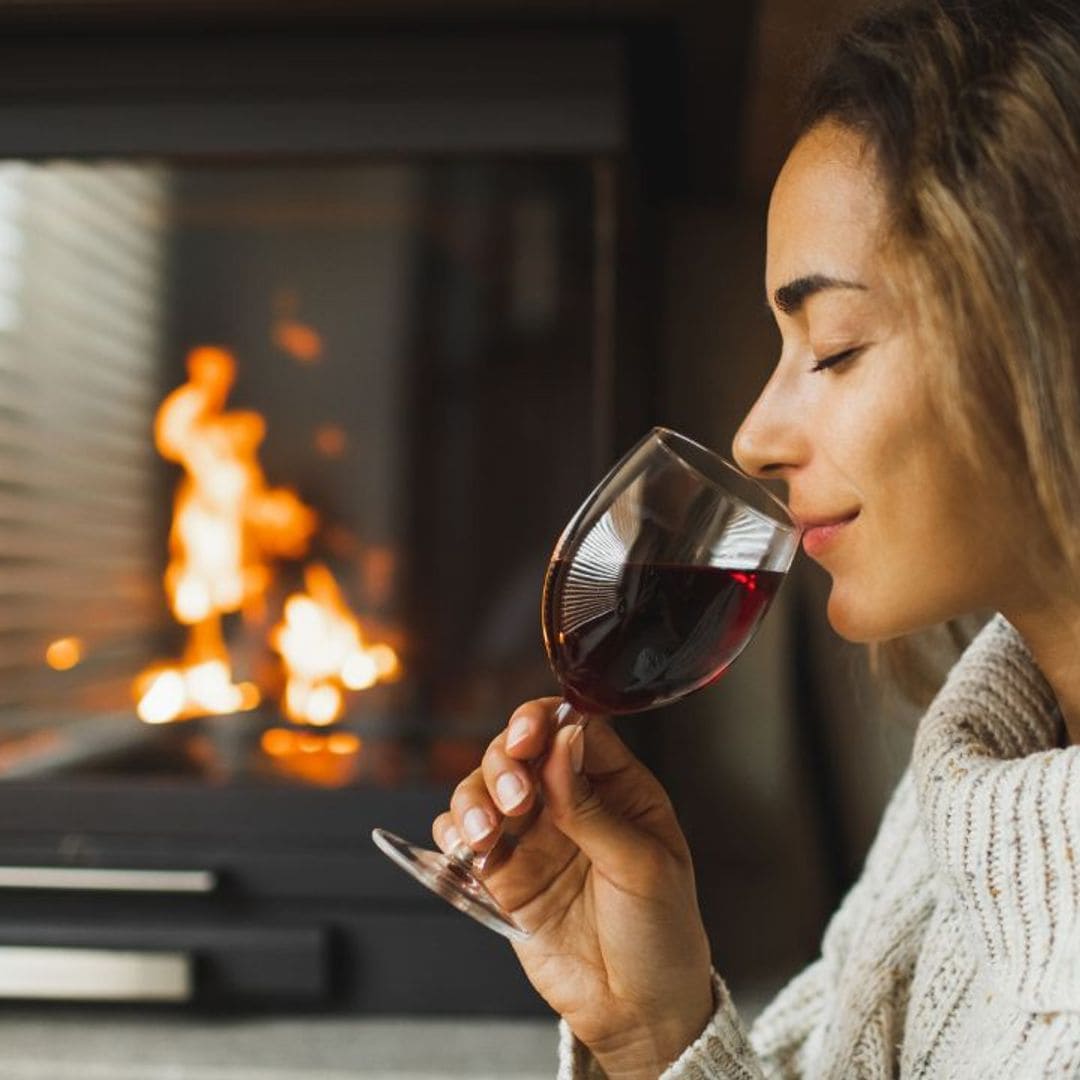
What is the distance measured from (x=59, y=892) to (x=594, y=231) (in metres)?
1.06

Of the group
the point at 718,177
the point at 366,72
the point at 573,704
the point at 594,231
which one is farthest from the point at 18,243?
the point at 573,704

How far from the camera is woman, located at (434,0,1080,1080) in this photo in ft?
2.57

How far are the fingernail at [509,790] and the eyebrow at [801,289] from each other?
334 millimetres

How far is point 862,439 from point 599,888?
1.10ft

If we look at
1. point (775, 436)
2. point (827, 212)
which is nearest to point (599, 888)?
point (775, 436)

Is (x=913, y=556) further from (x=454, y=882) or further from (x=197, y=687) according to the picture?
(x=197, y=687)

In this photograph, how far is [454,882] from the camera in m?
0.89

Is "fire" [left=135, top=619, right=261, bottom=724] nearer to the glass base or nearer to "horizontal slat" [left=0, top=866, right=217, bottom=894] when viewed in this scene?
"horizontal slat" [left=0, top=866, right=217, bottom=894]

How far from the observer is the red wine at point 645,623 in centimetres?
82

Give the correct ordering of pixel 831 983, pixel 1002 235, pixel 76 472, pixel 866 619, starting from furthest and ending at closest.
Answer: pixel 76 472 → pixel 831 983 → pixel 866 619 → pixel 1002 235

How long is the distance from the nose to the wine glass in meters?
0.03

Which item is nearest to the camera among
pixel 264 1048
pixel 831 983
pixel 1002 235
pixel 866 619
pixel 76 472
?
pixel 1002 235

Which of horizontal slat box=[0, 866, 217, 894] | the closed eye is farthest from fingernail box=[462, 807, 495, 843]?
horizontal slat box=[0, 866, 217, 894]

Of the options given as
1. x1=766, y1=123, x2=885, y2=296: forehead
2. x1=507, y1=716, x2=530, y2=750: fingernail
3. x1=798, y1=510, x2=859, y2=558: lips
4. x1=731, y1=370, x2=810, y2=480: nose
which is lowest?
x1=507, y1=716, x2=530, y2=750: fingernail
